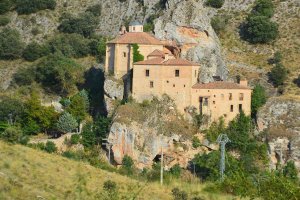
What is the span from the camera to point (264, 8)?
97062 mm

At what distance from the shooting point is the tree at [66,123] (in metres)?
73.0

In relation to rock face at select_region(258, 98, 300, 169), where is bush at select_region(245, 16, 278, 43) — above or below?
above

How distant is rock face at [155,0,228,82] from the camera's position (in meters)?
75.0

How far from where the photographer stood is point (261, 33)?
91812 mm

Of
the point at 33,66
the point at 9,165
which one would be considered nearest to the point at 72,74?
the point at 33,66

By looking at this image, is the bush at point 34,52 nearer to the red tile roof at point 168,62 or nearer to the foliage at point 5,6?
the foliage at point 5,6

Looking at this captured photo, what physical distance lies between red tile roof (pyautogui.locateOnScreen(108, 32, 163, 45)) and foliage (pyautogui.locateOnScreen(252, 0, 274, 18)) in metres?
25.7

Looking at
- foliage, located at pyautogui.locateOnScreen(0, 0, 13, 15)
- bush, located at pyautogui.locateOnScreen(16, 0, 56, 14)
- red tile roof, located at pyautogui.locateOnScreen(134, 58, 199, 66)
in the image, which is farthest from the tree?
foliage, located at pyautogui.locateOnScreen(0, 0, 13, 15)

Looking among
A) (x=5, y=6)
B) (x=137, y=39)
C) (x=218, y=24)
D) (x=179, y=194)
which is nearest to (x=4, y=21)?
(x=5, y=6)

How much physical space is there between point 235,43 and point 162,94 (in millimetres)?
25589

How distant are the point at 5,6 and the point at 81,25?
37.7 feet

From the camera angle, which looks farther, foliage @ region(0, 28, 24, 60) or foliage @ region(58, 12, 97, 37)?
foliage @ region(58, 12, 97, 37)

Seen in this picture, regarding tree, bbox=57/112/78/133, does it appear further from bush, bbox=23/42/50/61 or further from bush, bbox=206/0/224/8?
bush, bbox=206/0/224/8

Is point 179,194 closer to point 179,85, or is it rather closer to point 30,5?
point 179,85
